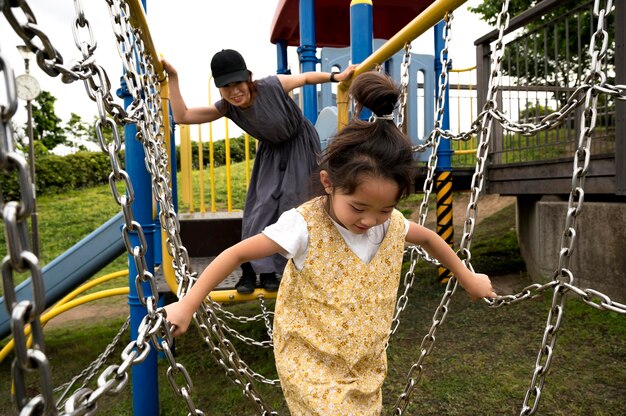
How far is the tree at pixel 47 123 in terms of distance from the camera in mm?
21578

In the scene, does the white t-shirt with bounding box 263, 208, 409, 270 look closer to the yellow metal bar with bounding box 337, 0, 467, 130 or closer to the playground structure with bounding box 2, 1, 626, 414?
the playground structure with bounding box 2, 1, 626, 414

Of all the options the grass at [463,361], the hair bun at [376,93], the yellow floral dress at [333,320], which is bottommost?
the grass at [463,361]

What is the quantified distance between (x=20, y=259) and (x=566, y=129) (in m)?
4.79

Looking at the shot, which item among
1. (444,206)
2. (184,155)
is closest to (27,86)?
(184,155)

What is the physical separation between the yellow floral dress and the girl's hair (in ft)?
0.59

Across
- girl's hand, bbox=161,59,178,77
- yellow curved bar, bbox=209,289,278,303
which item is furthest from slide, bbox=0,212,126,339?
girl's hand, bbox=161,59,178,77

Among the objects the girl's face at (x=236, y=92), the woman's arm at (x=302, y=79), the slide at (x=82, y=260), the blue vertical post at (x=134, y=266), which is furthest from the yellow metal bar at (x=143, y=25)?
the slide at (x=82, y=260)

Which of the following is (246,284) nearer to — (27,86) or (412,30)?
(412,30)

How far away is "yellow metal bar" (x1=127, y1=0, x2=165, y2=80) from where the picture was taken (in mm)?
1854

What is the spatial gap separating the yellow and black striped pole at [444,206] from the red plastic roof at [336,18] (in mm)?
1906

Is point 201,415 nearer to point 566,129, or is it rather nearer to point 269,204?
point 269,204

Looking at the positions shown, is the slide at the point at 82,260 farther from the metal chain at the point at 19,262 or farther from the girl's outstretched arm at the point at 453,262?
the metal chain at the point at 19,262

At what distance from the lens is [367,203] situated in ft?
4.49

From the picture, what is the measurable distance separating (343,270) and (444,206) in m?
3.75
